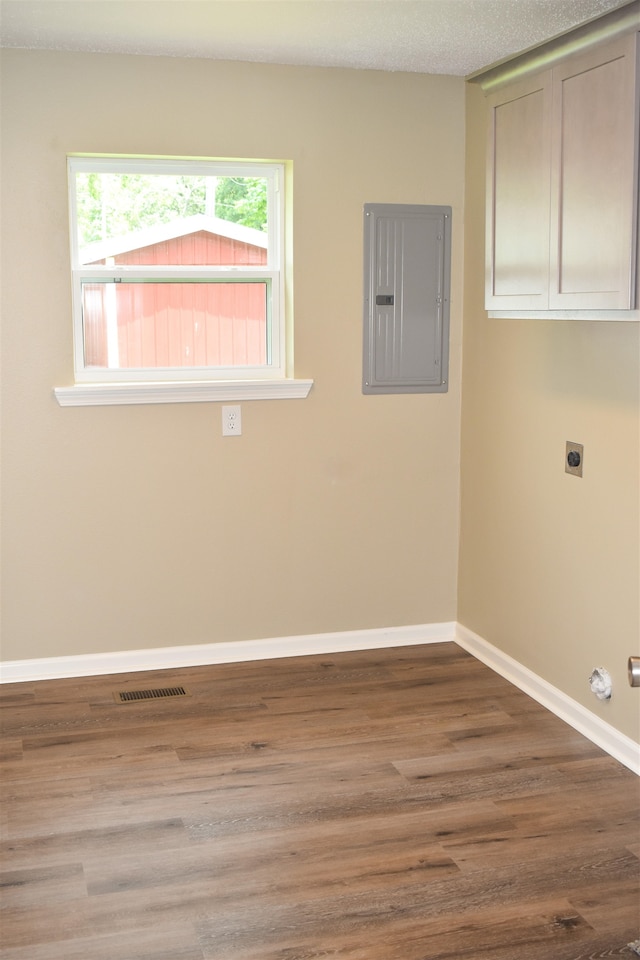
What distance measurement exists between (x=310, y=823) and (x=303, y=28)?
2631 millimetres

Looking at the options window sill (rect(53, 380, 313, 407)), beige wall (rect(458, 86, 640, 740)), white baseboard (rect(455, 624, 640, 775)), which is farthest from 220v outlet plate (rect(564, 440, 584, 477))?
window sill (rect(53, 380, 313, 407))

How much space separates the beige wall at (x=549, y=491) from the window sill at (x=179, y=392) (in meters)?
0.82

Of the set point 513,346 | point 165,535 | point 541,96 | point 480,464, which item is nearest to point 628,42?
point 541,96

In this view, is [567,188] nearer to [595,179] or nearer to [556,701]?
[595,179]

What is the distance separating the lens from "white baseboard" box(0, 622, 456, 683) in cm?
412

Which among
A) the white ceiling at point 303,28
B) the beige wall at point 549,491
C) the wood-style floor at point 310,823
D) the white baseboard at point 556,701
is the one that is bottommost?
the wood-style floor at point 310,823

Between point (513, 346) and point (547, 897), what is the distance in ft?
7.12

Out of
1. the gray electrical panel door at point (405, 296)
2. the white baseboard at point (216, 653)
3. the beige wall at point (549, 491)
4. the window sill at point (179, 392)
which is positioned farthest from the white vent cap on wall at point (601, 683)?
the window sill at point (179, 392)

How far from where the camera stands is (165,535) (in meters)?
4.21

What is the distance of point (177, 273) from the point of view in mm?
4172

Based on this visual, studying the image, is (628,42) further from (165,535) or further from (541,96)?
(165,535)

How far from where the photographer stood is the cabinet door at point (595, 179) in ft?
9.05

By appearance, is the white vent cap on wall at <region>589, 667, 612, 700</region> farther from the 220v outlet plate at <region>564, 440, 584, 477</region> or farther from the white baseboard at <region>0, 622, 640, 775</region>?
the 220v outlet plate at <region>564, 440, 584, 477</region>

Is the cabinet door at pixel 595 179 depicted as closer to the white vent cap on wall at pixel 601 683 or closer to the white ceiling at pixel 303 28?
the white ceiling at pixel 303 28
